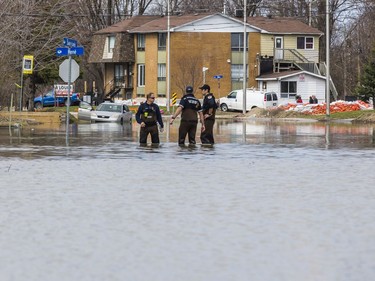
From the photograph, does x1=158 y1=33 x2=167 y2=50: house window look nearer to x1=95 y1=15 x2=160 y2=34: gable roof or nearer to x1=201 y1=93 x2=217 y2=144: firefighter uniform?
x1=95 y1=15 x2=160 y2=34: gable roof

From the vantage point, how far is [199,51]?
304 feet

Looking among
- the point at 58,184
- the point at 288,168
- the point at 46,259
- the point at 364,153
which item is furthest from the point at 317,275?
the point at 364,153

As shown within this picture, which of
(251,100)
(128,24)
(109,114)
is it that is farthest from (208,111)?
(128,24)

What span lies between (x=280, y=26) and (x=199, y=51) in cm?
782

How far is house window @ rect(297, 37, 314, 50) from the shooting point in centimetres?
9606

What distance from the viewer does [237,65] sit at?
93938 mm

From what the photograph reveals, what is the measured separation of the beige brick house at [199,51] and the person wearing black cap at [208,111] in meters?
59.9

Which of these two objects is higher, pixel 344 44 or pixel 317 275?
pixel 344 44

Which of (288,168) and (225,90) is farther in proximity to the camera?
(225,90)

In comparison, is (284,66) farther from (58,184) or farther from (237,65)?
(58,184)

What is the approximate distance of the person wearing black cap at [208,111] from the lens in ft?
96.0

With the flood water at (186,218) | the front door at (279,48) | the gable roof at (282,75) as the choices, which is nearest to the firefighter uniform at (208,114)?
the flood water at (186,218)

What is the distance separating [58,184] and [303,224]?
5.82 meters

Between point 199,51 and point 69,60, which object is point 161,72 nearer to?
point 199,51
